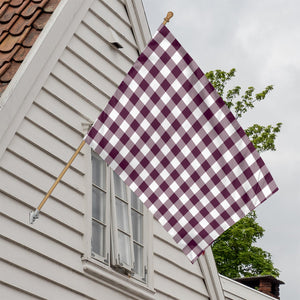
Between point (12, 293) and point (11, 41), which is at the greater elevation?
point (11, 41)

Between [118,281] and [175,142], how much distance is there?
7.16 feet

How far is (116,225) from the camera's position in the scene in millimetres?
8953

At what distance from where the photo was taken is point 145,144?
7.16 meters

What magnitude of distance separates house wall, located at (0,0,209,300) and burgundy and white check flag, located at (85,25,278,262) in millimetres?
987

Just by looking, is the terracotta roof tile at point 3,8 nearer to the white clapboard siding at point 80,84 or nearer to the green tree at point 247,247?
the white clapboard siding at point 80,84

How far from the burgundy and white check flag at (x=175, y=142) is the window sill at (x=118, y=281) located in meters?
1.46

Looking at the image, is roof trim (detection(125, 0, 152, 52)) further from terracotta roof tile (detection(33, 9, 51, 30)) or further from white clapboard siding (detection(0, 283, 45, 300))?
white clapboard siding (detection(0, 283, 45, 300))

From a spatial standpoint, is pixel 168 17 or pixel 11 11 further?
pixel 11 11

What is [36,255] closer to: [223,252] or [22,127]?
[22,127]

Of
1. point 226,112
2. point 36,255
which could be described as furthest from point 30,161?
point 226,112

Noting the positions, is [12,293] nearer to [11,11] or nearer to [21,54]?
[21,54]

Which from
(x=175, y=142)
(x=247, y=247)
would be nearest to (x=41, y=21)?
(x=175, y=142)

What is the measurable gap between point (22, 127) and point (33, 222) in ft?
3.13

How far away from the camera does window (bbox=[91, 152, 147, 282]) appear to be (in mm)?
8781
